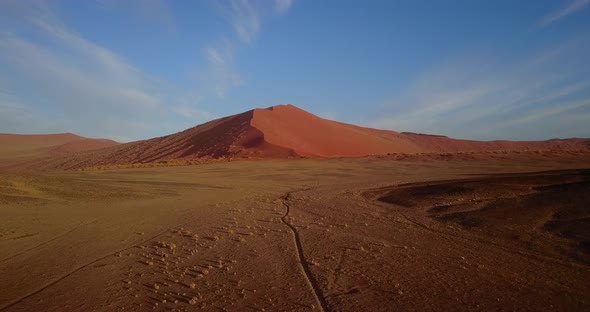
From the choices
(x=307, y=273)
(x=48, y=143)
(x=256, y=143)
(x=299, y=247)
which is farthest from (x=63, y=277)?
(x=48, y=143)

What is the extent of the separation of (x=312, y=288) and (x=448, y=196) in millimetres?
6281

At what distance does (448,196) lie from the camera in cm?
896

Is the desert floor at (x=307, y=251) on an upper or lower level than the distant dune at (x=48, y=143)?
lower

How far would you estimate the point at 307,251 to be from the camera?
5152 mm

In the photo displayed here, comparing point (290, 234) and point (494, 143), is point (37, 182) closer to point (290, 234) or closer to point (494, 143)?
point (290, 234)

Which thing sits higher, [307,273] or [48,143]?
[48,143]

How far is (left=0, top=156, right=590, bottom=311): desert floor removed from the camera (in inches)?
142

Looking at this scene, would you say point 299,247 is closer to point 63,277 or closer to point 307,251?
point 307,251

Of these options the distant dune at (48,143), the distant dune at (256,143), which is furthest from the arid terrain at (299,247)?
the distant dune at (48,143)

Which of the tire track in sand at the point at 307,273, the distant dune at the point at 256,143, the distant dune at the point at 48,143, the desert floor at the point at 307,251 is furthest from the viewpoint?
the distant dune at the point at 48,143

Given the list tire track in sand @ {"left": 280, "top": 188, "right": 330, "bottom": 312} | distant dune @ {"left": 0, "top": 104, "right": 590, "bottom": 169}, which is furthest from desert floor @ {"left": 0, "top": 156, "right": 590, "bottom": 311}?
distant dune @ {"left": 0, "top": 104, "right": 590, "bottom": 169}

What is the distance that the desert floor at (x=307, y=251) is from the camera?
362 cm

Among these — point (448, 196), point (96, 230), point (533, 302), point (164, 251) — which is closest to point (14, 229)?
point (96, 230)

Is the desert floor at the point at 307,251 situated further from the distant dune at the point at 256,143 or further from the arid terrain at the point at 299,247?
the distant dune at the point at 256,143
